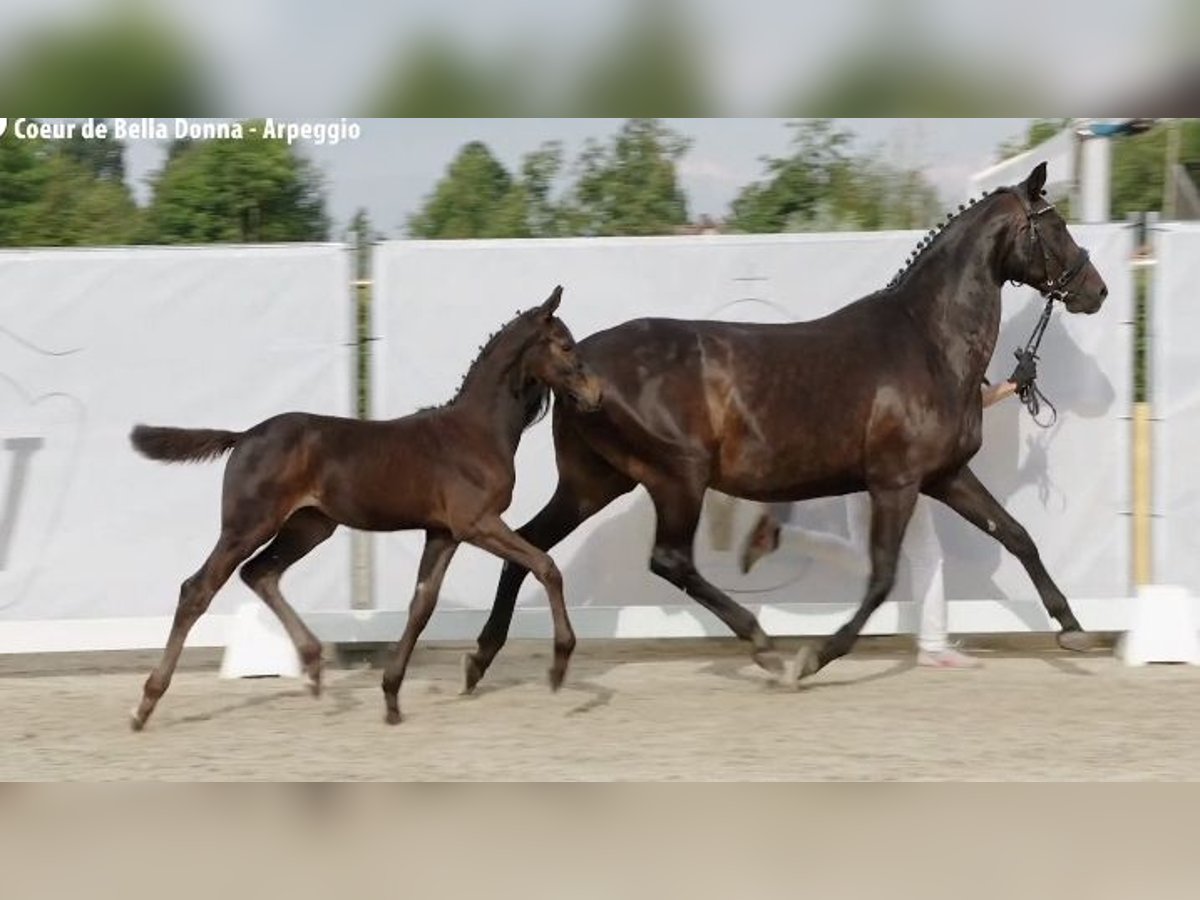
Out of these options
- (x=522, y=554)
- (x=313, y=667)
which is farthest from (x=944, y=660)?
(x=313, y=667)

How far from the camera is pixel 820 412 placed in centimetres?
796

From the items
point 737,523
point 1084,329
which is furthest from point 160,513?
point 1084,329

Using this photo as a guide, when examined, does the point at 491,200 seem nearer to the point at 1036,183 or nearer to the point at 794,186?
the point at 794,186

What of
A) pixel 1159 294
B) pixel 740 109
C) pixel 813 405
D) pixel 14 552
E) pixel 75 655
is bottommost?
pixel 75 655

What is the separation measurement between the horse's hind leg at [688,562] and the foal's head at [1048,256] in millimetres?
1866

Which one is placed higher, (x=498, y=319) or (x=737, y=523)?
(x=498, y=319)

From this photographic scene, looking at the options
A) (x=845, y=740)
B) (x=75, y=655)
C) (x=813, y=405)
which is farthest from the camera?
(x=75, y=655)

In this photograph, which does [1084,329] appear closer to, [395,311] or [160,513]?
[395,311]

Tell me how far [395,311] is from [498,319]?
0.51 m

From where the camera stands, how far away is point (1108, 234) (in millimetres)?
8930

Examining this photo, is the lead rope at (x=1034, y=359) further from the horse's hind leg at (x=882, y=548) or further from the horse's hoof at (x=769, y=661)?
the horse's hoof at (x=769, y=661)

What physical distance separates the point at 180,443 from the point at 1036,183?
398 cm

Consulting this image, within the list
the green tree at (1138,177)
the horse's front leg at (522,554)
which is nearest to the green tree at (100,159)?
the green tree at (1138,177)

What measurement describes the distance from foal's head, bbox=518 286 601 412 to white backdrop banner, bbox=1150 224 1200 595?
10.2 ft
